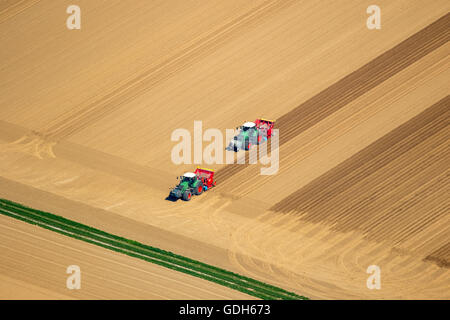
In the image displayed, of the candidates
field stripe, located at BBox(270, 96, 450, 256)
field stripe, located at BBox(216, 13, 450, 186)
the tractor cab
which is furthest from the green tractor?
the tractor cab

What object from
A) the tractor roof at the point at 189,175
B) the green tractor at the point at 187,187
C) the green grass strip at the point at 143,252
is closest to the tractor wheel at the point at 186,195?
the green tractor at the point at 187,187

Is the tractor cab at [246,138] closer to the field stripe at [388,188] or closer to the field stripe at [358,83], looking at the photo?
the field stripe at [358,83]

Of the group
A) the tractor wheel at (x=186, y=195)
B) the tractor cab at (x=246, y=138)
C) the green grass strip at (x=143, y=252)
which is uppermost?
the tractor cab at (x=246, y=138)

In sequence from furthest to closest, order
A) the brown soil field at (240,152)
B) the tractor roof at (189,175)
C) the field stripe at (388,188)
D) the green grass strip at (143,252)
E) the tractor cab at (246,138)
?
the tractor cab at (246,138), the tractor roof at (189,175), the field stripe at (388,188), the brown soil field at (240,152), the green grass strip at (143,252)

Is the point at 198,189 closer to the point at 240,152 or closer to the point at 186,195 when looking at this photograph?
the point at 186,195

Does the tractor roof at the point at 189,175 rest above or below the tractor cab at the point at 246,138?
below
